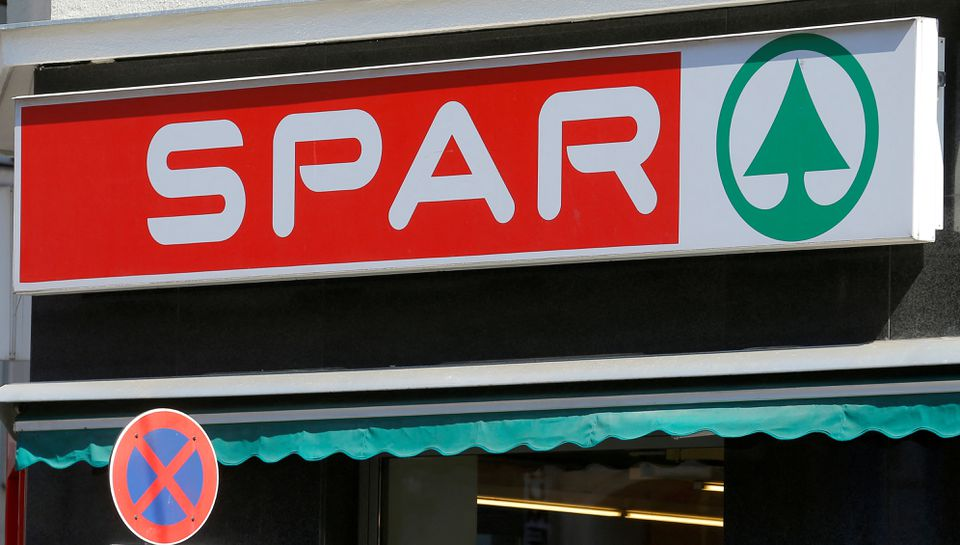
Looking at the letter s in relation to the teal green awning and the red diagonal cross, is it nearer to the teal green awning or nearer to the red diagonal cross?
the teal green awning

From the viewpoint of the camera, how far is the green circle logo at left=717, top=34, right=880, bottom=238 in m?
9.57

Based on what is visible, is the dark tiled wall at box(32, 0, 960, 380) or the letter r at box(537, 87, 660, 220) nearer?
the dark tiled wall at box(32, 0, 960, 380)

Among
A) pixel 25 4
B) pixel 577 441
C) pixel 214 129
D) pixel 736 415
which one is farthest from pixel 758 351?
pixel 25 4

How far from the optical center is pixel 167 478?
9.39 meters

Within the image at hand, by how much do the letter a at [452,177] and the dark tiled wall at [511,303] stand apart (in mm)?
454

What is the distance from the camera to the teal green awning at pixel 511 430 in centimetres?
909

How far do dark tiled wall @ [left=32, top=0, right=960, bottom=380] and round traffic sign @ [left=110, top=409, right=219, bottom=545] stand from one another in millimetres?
1670

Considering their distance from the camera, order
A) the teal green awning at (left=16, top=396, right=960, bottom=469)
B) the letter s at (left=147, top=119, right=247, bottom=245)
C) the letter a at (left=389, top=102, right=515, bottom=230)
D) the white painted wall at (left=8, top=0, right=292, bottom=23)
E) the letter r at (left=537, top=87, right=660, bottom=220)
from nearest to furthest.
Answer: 1. the teal green awning at (left=16, top=396, right=960, bottom=469)
2. the letter r at (left=537, top=87, right=660, bottom=220)
3. the letter a at (left=389, top=102, right=515, bottom=230)
4. the letter s at (left=147, top=119, right=247, bottom=245)
5. the white painted wall at (left=8, top=0, right=292, bottom=23)

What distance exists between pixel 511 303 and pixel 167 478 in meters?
2.41

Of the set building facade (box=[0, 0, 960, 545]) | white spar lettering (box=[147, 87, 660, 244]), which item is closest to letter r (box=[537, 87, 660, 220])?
white spar lettering (box=[147, 87, 660, 244])

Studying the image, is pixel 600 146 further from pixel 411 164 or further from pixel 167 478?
pixel 167 478

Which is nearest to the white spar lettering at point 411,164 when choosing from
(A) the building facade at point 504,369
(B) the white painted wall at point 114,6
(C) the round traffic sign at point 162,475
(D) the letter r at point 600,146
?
(D) the letter r at point 600,146

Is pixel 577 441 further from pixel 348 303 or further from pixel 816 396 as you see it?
pixel 348 303

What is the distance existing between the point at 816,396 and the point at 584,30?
2.77 m
